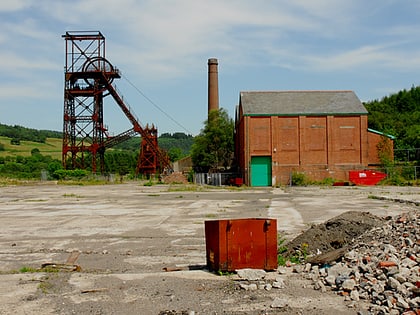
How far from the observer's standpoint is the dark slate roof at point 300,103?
4969 centimetres

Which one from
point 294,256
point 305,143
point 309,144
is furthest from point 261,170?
point 294,256

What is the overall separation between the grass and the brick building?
6762 centimetres

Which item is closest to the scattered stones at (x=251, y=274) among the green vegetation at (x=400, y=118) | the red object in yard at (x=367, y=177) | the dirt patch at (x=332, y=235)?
the dirt patch at (x=332, y=235)

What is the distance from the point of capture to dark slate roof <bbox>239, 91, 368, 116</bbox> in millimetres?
49688

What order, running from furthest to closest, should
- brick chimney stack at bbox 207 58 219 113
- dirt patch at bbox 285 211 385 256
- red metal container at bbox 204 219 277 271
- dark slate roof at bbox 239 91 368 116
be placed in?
brick chimney stack at bbox 207 58 219 113 < dark slate roof at bbox 239 91 368 116 < dirt patch at bbox 285 211 385 256 < red metal container at bbox 204 219 277 271

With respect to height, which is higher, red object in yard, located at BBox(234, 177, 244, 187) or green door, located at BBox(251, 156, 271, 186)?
green door, located at BBox(251, 156, 271, 186)

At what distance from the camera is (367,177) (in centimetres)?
4575

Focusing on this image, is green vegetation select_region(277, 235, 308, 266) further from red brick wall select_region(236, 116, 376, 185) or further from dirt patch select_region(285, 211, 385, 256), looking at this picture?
red brick wall select_region(236, 116, 376, 185)

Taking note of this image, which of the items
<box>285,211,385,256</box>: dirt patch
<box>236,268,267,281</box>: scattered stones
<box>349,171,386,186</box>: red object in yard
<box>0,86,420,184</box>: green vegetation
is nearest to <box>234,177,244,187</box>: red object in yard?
<box>0,86,420,184</box>: green vegetation

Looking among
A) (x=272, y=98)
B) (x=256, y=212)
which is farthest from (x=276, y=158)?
(x=256, y=212)

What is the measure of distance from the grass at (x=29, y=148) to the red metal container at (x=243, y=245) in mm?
100202

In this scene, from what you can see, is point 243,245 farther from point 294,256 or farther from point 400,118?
point 400,118

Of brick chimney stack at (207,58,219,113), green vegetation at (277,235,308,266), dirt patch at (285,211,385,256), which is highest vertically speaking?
brick chimney stack at (207,58,219,113)

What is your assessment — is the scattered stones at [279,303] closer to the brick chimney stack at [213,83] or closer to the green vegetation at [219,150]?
the green vegetation at [219,150]
